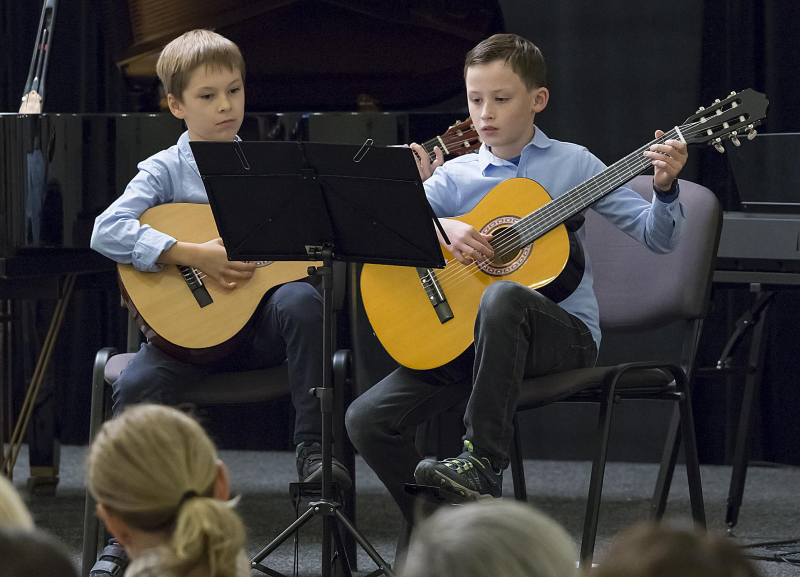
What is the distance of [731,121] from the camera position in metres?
2.46

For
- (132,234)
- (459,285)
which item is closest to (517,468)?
(459,285)

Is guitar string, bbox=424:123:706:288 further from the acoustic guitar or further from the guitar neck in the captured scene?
the acoustic guitar

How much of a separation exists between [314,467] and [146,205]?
0.86m

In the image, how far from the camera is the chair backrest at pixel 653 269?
2697mm

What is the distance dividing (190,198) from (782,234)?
5.39 ft

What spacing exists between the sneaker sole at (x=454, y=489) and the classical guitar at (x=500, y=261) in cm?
35

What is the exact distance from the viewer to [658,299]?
276 centimetres

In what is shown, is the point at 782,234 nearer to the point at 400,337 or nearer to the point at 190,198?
the point at 400,337

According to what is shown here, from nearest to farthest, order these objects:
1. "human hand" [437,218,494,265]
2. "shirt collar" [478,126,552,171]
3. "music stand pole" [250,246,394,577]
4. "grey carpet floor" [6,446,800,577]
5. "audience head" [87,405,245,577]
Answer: "audience head" [87,405,245,577]
"music stand pole" [250,246,394,577]
"human hand" [437,218,494,265]
"shirt collar" [478,126,552,171]
"grey carpet floor" [6,446,800,577]

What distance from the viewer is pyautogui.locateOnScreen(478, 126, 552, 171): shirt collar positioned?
2740mm

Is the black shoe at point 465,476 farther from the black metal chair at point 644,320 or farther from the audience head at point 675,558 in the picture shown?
the audience head at point 675,558

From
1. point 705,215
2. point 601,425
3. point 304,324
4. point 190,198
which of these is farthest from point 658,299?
point 190,198

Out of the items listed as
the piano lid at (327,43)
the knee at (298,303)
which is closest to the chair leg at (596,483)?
the knee at (298,303)

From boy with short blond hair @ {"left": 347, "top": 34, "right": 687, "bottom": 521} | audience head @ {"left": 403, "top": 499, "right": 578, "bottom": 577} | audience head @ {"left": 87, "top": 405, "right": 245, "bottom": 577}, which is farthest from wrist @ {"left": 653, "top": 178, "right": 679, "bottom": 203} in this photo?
audience head @ {"left": 403, "top": 499, "right": 578, "bottom": 577}
